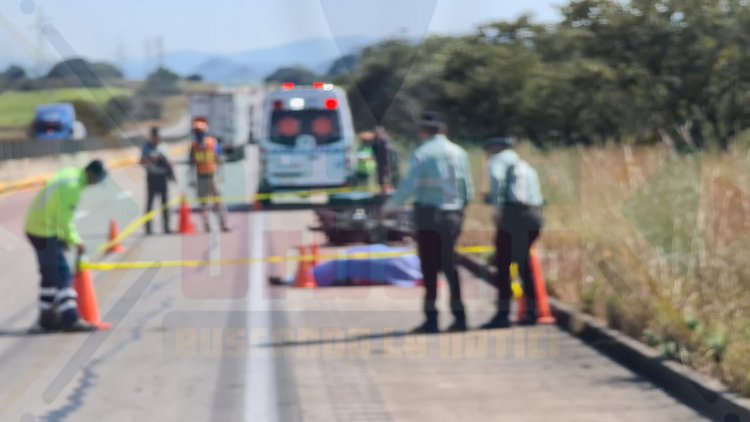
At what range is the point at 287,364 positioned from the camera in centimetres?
967

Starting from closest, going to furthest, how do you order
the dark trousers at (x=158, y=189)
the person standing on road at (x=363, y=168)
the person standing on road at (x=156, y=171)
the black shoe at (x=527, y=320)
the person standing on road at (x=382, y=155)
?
the black shoe at (x=527, y=320) < the person standing on road at (x=156, y=171) < the dark trousers at (x=158, y=189) < the person standing on road at (x=382, y=155) < the person standing on road at (x=363, y=168)

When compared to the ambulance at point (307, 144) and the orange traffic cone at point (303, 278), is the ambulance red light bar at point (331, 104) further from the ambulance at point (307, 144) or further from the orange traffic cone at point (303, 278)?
the orange traffic cone at point (303, 278)

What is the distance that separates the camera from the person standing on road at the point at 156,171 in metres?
20.4

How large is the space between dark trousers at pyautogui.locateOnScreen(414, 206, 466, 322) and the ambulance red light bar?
15.9 metres

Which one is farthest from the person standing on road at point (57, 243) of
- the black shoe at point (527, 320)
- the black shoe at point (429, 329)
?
the black shoe at point (527, 320)

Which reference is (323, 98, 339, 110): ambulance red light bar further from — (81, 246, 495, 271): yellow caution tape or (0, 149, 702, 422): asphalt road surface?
(0, 149, 702, 422): asphalt road surface

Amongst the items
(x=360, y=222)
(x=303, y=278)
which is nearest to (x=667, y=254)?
(x=303, y=278)

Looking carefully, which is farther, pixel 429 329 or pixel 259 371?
pixel 429 329

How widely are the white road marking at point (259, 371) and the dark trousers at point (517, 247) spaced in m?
2.25

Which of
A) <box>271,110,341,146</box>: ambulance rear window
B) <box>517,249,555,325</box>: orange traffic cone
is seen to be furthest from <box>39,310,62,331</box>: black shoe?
<box>271,110,341,146</box>: ambulance rear window

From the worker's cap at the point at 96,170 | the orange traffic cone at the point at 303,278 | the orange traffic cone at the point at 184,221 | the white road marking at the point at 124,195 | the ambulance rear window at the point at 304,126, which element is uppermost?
the ambulance rear window at the point at 304,126

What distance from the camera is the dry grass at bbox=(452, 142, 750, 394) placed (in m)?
9.52

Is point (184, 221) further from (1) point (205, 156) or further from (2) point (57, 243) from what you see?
(2) point (57, 243)

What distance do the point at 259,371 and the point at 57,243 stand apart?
2864mm
